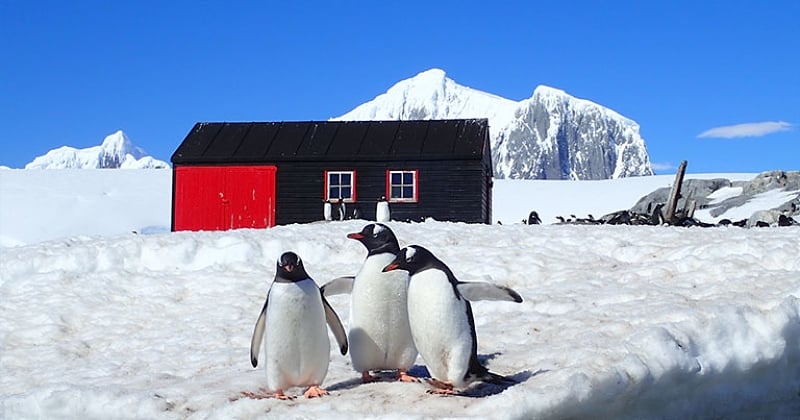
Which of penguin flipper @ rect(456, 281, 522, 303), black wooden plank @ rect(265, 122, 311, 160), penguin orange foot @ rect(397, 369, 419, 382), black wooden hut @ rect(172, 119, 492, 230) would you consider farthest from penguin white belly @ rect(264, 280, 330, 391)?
black wooden plank @ rect(265, 122, 311, 160)

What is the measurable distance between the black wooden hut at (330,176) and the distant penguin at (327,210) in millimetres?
142

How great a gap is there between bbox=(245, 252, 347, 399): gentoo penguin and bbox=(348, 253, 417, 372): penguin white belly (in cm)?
29

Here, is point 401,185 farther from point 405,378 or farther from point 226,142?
point 405,378

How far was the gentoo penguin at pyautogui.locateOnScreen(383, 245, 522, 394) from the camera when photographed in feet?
14.2

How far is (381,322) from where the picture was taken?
486 cm

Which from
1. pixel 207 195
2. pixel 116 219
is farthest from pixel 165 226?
pixel 207 195

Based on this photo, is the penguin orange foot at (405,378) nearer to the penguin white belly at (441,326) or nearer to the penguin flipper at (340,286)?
the penguin white belly at (441,326)

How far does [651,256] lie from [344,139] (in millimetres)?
16588

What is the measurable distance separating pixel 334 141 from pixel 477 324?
18584 millimetres

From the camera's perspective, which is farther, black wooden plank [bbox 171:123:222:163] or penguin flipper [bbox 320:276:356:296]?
black wooden plank [bbox 171:123:222:163]

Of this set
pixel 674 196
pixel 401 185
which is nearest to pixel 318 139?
pixel 401 185

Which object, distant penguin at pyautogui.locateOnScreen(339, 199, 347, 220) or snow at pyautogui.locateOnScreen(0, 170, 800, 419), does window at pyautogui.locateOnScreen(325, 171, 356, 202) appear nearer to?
distant penguin at pyautogui.locateOnScreen(339, 199, 347, 220)

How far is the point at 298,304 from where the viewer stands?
15.2 feet

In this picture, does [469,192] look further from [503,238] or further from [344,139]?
[503,238]
